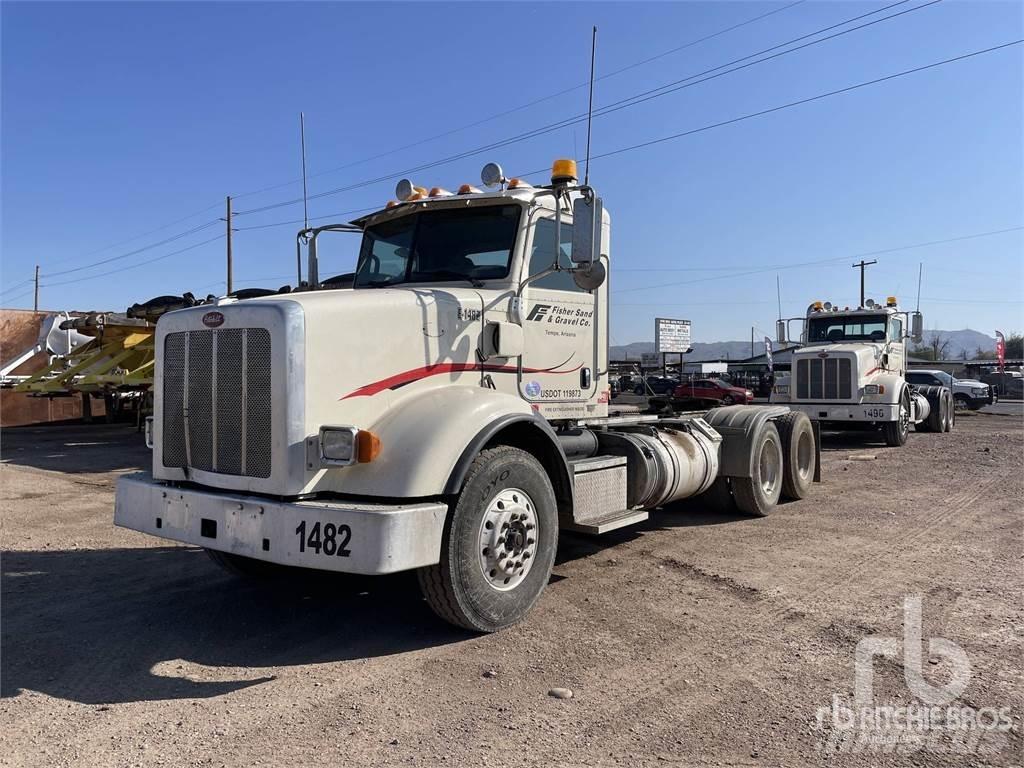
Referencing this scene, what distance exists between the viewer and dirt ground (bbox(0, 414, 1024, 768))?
3277 millimetres

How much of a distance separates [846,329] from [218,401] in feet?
53.3

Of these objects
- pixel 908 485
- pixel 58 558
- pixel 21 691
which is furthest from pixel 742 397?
pixel 21 691

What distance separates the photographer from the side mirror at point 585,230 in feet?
16.9

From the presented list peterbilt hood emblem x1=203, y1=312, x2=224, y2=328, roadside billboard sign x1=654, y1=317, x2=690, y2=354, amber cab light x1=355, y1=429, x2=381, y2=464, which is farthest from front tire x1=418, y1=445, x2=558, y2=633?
roadside billboard sign x1=654, y1=317, x2=690, y2=354

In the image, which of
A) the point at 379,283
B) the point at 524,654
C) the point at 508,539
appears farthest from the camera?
the point at 379,283

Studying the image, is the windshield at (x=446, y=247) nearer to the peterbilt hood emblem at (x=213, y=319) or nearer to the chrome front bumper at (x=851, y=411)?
the peterbilt hood emblem at (x=213, y=319)

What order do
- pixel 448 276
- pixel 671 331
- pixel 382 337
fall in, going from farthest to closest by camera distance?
pixel 671 331, pixel 448 276, pixel 382 337

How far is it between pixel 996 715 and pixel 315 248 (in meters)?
5.59

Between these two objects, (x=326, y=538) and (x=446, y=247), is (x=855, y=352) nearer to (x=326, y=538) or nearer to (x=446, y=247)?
(x=446, y=247)

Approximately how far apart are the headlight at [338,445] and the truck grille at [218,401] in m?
0.32

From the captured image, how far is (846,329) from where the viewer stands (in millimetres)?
17688

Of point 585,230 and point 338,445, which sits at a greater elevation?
point 585,230

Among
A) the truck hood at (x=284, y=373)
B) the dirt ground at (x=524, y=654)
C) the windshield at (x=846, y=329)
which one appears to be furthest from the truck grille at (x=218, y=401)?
the windshield at (x=846, y=329)

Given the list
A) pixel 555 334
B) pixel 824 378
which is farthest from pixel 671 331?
pixel 555 334
